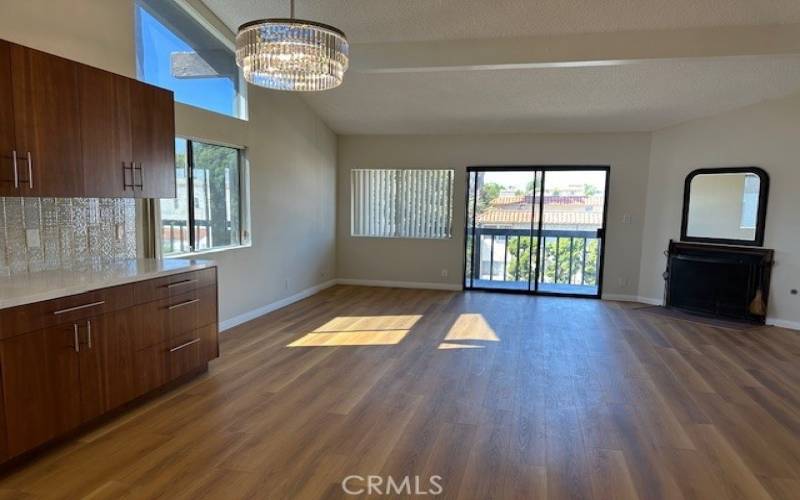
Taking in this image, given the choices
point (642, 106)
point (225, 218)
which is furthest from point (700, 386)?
point (225, 218)

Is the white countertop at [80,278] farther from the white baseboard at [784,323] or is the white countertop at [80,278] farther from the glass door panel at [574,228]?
the white baseboard at [784,323]

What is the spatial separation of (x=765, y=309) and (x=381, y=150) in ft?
18.3

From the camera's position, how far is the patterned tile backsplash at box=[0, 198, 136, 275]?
2.76 m

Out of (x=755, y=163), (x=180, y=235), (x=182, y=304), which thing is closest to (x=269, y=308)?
(x=180, y=235)

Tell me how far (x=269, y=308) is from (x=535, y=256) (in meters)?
4.04

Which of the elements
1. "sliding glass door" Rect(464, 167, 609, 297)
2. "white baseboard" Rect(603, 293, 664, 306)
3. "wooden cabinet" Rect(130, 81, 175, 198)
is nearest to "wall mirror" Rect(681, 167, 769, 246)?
"white baseboard" Rect(603, 293, 664, 306)

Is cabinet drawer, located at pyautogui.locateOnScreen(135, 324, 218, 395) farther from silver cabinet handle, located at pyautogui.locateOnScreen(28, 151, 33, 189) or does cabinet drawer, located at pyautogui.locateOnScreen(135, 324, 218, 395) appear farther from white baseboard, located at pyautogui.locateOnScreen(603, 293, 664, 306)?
white baseboard, located at pyautogui.locateOnScreen(603, 293, 664, 306)

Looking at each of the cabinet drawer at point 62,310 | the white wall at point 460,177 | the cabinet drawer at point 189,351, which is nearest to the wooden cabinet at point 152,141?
the cabinet drawer at point 62,310

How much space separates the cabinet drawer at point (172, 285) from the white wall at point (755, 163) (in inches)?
232

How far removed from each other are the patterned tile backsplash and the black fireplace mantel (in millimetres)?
6328

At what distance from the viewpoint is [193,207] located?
14.4ft

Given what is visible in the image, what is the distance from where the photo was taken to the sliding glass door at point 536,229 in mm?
6723

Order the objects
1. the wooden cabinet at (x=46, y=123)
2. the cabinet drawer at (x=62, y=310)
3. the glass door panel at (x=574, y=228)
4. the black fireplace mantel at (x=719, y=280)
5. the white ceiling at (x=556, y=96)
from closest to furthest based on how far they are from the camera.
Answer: the cabinet drawer at (x=62, y=310) → the wooden cabinet at (x=46, y=123) → the white ceiling at (x=556, y=96) → the black fireplace mantel at (x=719, y=280) → the glass door panel at (x=574, y=228)

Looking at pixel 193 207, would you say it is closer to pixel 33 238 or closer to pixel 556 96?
pixel 33 238
